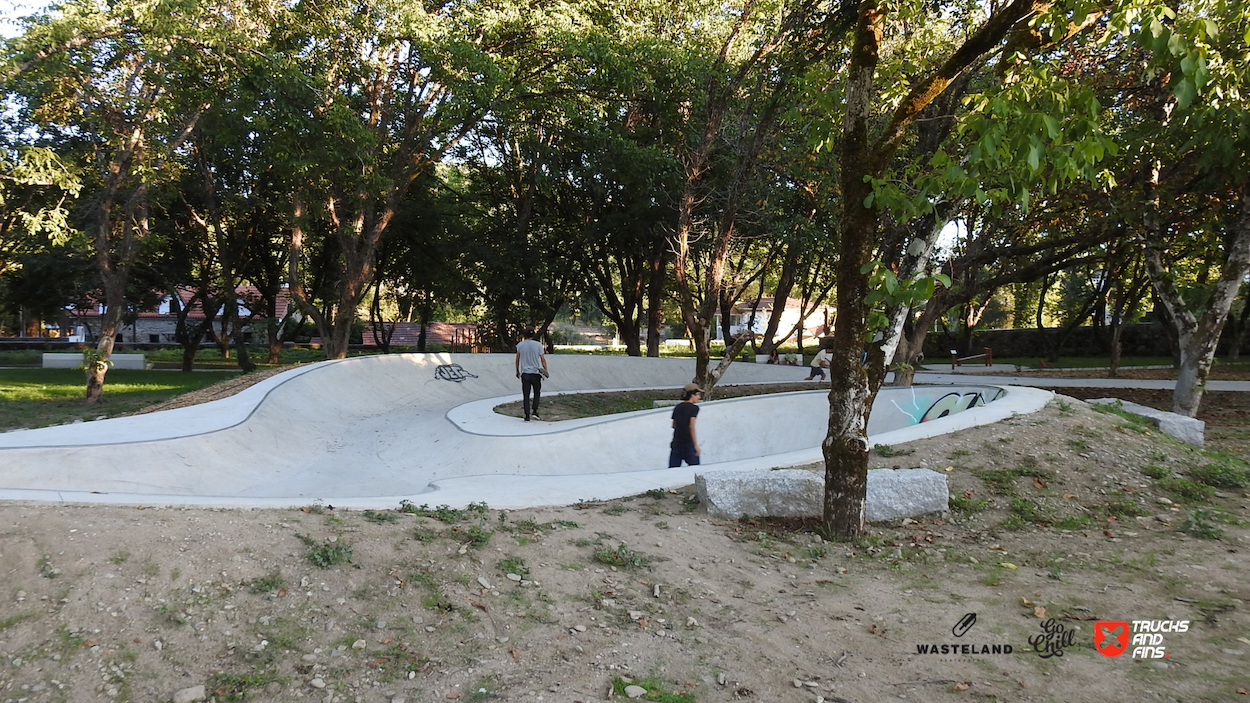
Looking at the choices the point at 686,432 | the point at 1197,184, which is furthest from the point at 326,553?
the point at 1197,184

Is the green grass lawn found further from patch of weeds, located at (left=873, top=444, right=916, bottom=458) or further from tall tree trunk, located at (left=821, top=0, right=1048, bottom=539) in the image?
patch of weeds, located at (left=873, top=444, right=916, bottom=458)

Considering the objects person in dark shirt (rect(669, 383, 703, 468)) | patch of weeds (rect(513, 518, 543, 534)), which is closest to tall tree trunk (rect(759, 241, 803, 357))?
person in dark shirt (rect(669, 383, 703, 468))

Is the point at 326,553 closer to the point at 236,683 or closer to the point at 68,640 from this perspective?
the point at 236,683

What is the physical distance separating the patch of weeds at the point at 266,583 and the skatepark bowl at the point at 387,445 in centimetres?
158

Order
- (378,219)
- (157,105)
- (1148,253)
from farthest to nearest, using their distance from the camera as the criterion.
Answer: (378,219) → (157,105) → (1148,253)

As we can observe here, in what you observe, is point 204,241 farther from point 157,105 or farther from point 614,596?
point 614,596

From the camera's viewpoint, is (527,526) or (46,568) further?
(527,526)

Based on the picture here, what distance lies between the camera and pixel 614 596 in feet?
14.0

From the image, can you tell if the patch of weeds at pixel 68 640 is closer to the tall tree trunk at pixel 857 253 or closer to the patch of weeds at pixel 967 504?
the tall tree trunk at pixel 857 253

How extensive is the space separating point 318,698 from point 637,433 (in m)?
8.18

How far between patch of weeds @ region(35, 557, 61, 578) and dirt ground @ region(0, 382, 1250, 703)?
0.06ft

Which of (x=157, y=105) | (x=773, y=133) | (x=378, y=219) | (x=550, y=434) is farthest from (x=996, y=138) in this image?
(x=378, y=219)

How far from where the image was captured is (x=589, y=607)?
4102 millimetres

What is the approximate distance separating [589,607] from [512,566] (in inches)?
25.9
